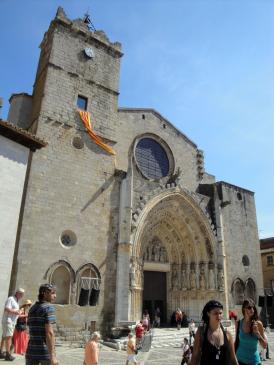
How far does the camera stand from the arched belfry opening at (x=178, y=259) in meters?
17.8

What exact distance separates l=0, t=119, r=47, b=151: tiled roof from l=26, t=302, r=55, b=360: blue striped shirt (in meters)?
8.11

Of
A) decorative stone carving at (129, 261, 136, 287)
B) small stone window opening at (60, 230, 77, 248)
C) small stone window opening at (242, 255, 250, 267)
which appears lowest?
decorative stone carving at (129, 261, 136, 287)

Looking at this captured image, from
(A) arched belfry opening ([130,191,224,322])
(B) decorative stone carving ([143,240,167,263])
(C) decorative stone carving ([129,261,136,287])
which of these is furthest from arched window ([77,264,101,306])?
(B) decorative stone carving ([143,240,167,263])

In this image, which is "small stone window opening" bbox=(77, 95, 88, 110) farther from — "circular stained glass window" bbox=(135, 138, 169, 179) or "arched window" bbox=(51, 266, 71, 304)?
"arched window" bbox=(51, 266, 71, 304)

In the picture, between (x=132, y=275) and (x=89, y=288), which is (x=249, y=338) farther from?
(x=132, y=275)

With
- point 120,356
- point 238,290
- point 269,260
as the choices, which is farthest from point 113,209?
point 269,260

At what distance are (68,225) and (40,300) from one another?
990 centimetres

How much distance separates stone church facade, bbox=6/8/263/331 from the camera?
13.3 metres

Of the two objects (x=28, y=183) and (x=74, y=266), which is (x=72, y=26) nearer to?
(x=28, y=183)

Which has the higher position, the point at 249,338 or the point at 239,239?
the point at 239,239

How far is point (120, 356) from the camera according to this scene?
10852 mm

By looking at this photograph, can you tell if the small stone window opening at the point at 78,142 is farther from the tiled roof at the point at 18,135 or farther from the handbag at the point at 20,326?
the handbag at the point at 20,326

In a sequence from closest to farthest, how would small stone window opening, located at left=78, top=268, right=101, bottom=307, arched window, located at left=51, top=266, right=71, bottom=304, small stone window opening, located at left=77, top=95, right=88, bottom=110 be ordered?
arched window, located at left=51, top=266, right=71, bottom=304 < small stone window opening, located at left=78, top=268, right=101, bottom=307 < small stone window opening, located at left=77, top=95, right=88, bottom=110

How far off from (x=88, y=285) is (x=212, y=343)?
11080 millimetres
